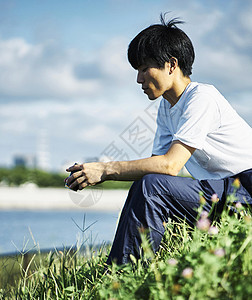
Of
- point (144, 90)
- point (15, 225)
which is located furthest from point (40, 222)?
point (144, 90)

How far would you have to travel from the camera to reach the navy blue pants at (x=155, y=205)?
2027 millimetres

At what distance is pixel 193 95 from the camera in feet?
7.61

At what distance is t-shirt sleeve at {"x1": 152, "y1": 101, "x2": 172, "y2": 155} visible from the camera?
2.80m

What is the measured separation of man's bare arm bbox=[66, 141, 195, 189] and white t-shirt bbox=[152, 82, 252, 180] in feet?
0.29

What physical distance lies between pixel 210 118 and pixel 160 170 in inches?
16.0

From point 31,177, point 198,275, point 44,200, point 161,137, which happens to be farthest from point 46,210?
point 198,275

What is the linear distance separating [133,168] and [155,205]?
0.23m

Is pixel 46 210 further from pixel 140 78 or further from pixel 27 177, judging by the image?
pixel 140 78

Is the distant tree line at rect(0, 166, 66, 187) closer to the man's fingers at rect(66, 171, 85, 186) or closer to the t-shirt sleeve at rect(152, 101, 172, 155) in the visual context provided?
the t-shirt sleeve at rect(152, 101, 172, 155)

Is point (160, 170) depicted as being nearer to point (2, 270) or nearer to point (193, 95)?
point (193, 95)

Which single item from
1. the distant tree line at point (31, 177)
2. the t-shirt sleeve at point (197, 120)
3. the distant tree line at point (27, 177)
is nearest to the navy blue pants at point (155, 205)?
the t-shirt sleeve at point (197, 120)

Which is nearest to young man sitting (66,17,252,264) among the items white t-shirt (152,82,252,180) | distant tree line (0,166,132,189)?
white t-shirt (152,82,252,180)

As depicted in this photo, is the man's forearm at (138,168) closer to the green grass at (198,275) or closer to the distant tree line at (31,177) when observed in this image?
the green grass at (198,275)

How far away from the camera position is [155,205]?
206cm
